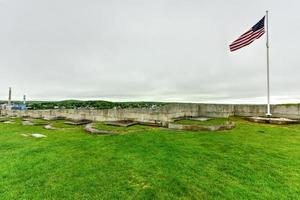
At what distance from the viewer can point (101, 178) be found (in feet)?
13.6

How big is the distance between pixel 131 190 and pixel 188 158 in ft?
6.54

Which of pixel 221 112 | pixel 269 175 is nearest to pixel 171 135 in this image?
pixel 269 175

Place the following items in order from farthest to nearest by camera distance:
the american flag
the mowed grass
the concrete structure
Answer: the american flag < the concrete structure < the mowed grass

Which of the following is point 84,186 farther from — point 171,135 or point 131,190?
point 171,135

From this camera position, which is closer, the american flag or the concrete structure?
the concrete structure

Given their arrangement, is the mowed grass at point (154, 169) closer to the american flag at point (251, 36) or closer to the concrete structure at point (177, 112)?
the concrete structure at point (177, 112)

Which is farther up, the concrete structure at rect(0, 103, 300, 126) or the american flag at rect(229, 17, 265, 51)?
the american flag at rect(229, 17, 265, 51)

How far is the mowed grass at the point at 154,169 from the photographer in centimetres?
360

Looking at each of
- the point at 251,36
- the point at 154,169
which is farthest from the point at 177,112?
the point at 154,169

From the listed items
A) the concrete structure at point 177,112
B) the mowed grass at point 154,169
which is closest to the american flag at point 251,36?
the concrete structure at point 177,112

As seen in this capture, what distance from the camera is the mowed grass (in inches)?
142

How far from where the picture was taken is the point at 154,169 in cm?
449

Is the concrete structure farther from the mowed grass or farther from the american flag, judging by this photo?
the mowed grass

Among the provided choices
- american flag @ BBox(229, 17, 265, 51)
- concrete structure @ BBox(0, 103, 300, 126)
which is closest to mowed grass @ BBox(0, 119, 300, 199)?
concrete structure @ BBox(0, 103, 300, 126)
